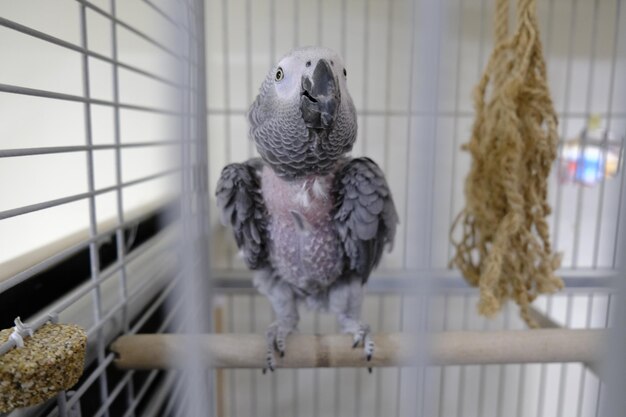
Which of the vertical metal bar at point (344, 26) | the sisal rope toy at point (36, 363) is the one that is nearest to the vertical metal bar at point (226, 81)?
the vertical metal bar at point (344, 26)

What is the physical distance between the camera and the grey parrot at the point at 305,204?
562 mm

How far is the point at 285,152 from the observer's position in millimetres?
588

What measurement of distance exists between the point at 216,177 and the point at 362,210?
2.20 ft

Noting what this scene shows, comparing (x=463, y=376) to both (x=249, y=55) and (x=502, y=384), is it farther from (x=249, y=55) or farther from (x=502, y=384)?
(x=249, y=55)

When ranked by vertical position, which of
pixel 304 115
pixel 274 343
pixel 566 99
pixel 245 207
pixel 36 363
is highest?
pixel 566 99

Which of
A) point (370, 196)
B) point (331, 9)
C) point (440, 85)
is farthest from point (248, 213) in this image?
point (331, 9)

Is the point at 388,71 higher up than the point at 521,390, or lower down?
higher up

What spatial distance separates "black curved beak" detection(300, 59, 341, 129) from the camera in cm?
51

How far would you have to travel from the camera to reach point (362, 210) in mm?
658

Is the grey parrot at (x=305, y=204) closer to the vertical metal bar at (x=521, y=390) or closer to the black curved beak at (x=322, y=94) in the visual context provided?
the black curved beak at (x=322, y=94)

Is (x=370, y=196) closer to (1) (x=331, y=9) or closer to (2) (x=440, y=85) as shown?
(2) (x=440, y=85)

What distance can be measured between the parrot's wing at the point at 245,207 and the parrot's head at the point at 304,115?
0.25 feet

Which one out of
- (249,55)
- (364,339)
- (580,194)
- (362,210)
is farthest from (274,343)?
(580,194)

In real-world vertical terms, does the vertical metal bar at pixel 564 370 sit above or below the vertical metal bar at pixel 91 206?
below
